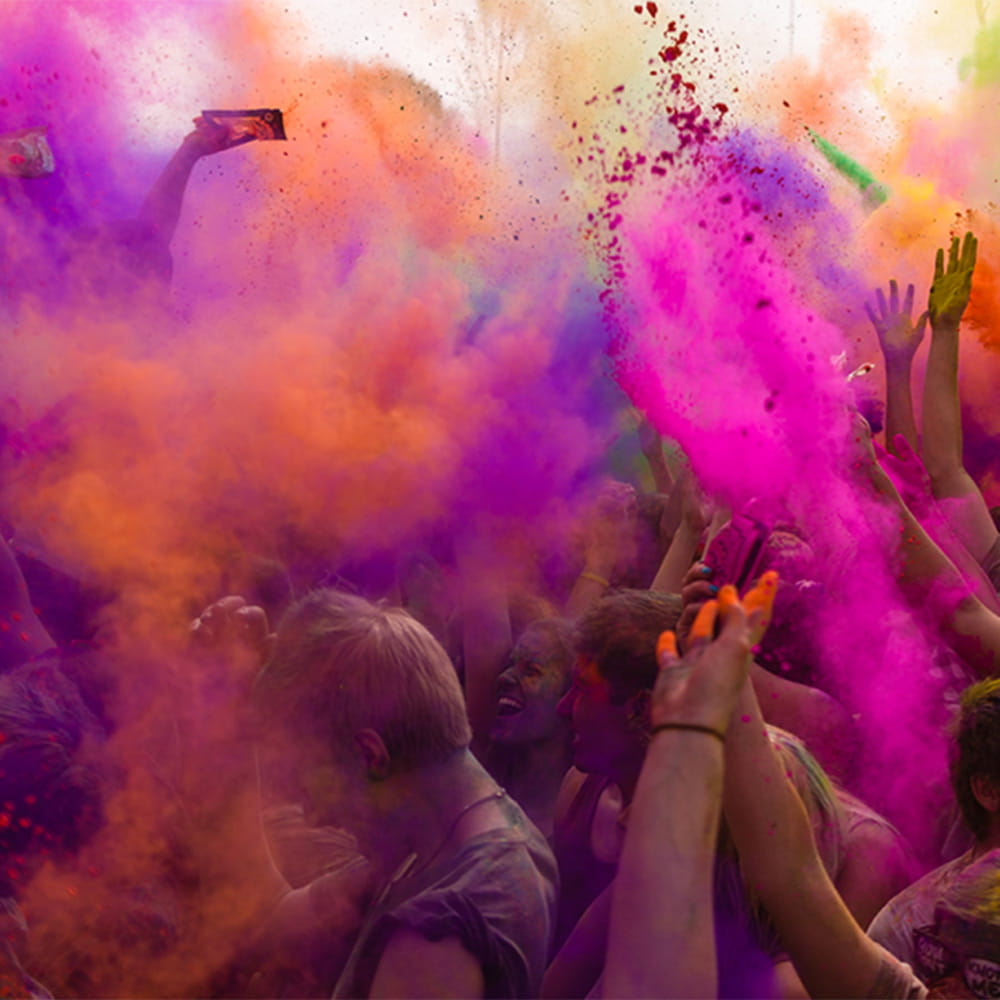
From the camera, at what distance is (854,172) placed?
2.53 m

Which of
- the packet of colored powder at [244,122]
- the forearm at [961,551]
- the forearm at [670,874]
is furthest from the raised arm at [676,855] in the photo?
the packet of colored powder at [244,122]

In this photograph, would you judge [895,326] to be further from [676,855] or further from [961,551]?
[676,855]

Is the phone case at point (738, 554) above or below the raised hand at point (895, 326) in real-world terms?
below

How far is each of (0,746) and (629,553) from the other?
1.32 meters

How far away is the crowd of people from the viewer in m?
1.39

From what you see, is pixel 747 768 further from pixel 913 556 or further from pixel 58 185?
pixel 58 185

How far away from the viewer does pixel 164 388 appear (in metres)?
2.09

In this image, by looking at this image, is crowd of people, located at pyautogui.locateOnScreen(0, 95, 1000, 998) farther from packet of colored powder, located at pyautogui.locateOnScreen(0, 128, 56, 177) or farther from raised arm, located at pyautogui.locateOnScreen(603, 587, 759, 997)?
packet of colored powder, located at pyautogui.locateOnScreen(0, 128, 56, 177)

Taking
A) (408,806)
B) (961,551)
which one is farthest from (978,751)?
(408,806)

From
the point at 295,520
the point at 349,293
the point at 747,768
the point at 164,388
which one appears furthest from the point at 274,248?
the point at 747,768

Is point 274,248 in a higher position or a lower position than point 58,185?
lower

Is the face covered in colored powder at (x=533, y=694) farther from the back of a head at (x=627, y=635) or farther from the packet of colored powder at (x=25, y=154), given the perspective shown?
the packet of colored powder at (x=25, y=154)

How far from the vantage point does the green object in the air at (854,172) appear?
2.44m

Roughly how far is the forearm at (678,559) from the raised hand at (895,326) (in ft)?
2.42
